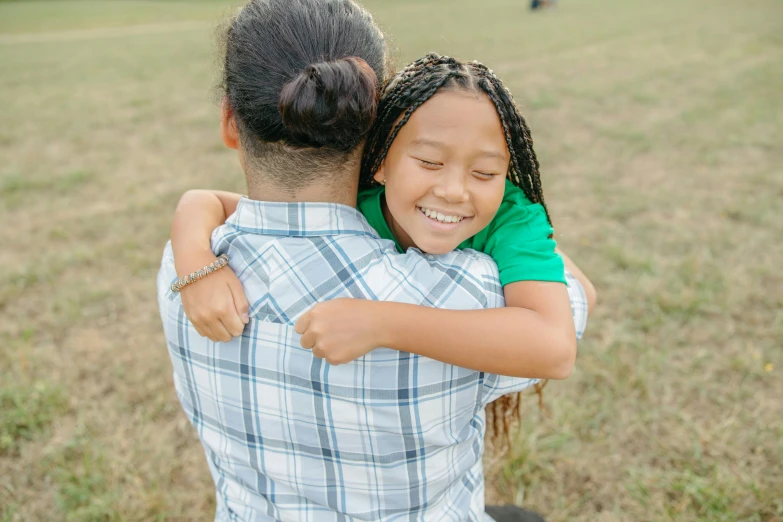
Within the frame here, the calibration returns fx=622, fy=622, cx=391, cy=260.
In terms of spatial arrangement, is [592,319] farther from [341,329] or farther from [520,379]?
[341,329]

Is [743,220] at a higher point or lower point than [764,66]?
lower

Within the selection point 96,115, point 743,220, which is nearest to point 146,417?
point 743,220

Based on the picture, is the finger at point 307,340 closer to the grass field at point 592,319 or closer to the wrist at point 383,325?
the wrist at point 383,325

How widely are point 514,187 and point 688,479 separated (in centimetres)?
151

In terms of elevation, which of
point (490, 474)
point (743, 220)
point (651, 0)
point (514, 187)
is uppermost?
point (651, 0)

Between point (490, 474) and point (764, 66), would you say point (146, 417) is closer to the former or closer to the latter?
point (490, 474)

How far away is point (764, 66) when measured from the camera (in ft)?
30.2

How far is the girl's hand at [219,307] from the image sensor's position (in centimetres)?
110

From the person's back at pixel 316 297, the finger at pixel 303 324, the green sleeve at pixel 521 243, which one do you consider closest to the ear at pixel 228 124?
the person's back at pixel 316 297

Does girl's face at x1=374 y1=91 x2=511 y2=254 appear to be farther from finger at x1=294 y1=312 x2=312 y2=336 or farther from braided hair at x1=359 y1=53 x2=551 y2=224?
finger at x1=294 y1=312 x2=312 y2=336

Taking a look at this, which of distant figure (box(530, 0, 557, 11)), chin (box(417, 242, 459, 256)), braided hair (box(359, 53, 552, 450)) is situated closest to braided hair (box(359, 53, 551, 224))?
braided hair (box(359, 53, 552, 450))

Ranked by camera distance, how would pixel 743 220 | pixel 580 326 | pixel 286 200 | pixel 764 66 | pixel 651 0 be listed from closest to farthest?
1. pixel 286 200
2. pixel 580 326
3. pixel 743 220
4. pixel 764 66
5. pixel 651 0

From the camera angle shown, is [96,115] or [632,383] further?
[96,115]

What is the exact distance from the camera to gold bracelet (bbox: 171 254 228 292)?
1.20 metres
